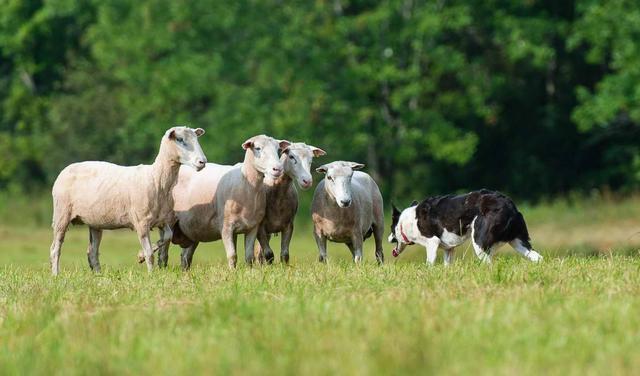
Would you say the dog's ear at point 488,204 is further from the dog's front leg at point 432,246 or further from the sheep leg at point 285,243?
the sheep leg at point 285,243

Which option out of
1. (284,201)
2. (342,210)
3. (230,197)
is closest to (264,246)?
(284,201)

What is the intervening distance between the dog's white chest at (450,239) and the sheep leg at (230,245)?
2.48 meters

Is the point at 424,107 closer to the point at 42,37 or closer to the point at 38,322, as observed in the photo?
the point at 42,37

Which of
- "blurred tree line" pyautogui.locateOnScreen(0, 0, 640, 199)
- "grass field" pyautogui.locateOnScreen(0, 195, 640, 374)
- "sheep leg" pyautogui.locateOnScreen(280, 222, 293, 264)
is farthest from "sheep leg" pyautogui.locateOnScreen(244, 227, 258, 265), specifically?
"blurred tree line" pyautogui.locateOnScreen(0, 0, 640, 199)

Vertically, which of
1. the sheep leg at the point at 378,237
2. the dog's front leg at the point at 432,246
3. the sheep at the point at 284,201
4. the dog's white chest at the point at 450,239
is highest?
the sheep at the point at 284,201

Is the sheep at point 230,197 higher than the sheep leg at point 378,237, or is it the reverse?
the sheep at point 230,197

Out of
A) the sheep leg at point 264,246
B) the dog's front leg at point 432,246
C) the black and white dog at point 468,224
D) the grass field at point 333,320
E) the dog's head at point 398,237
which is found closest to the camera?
the grass field at point 333,320

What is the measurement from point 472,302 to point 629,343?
6.45 feet

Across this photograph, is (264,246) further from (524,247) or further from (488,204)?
(524,247)

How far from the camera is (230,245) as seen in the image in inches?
593

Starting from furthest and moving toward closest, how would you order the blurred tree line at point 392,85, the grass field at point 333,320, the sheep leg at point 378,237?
the blurred tree line at point 392,85 < the sheep leg at point 378,237 < the grass field at point 333,320

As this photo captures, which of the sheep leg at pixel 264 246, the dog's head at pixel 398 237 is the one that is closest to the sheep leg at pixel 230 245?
the sheep leg at pixel 264 246

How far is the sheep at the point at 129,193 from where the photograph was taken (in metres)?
15.0

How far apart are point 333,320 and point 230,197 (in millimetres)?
6727
